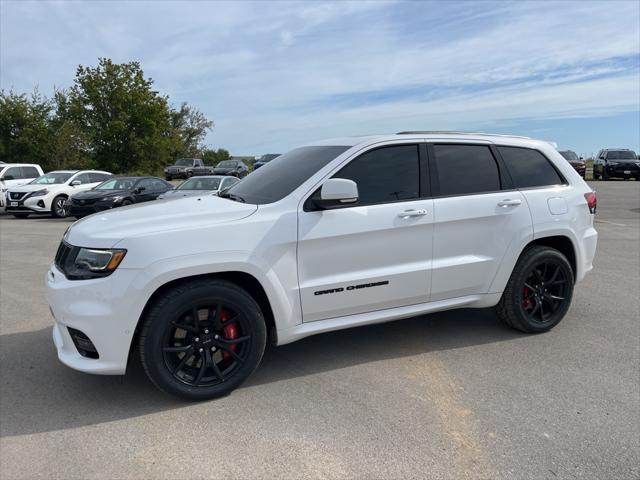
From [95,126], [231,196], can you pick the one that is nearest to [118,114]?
[95,126]

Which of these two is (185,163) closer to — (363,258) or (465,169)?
(465,169)

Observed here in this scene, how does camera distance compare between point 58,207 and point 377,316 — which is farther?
point 58,207

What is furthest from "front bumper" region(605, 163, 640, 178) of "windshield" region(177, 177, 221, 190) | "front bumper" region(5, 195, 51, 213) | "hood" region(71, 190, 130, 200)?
"front bumper" region(5, 195, 51, 213)

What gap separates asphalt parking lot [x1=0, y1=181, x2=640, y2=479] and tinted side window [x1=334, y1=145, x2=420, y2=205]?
1330 millimetres

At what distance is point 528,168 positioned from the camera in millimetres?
4578

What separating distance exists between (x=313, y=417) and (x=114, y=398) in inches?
55.5

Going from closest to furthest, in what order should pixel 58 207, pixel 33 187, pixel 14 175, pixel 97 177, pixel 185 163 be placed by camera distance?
pixel 58 207, pixel 33 187, pixel 97 177, pixel 14 175, pixel 185 163

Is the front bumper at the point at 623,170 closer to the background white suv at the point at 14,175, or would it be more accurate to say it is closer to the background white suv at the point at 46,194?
the background white suv at the point at 46,194

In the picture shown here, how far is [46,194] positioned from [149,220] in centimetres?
1503

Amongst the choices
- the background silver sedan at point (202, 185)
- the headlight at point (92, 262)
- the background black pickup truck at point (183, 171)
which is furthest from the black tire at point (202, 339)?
the background black pickup truck at point (183, 171)

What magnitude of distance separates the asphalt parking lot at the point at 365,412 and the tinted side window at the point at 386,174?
1.33 metres

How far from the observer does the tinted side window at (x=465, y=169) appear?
4.14m

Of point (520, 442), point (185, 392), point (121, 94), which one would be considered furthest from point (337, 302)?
point (121, 94)

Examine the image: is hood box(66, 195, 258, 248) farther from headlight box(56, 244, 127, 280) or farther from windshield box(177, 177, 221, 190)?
windshield box(177, 177, 221, 190)
